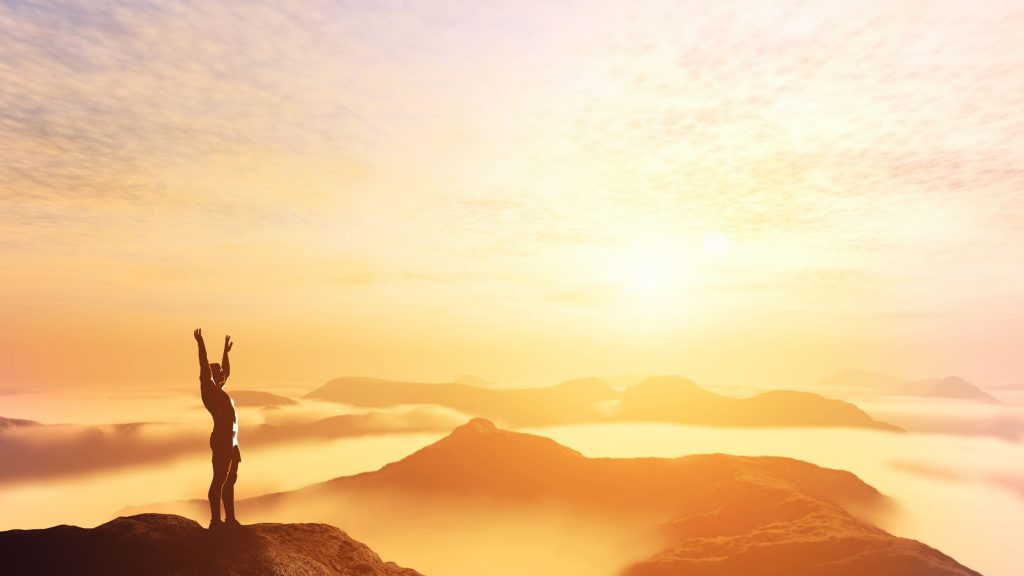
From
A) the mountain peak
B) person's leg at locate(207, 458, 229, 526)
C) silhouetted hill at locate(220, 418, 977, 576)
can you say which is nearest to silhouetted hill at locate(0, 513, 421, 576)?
person's leg at locate(207, 458, 229, 526)

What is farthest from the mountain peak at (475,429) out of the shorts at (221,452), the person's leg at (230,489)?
the shorts at (221,452)

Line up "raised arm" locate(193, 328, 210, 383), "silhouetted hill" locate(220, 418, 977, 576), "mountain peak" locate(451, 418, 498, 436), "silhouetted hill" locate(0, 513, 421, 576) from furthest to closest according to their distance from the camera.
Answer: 1. "mountain peak" locate(451, 418, 498, 436)
2. "silhouetted hill" locate(220, 418, 977, 576)
3. "raised arm" locate(193, 328, 210, 383)
4. "silhouetted hill" locate(0, 513, 421, 576)

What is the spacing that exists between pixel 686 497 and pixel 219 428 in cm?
11628

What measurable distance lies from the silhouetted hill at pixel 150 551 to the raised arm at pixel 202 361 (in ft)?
14.5

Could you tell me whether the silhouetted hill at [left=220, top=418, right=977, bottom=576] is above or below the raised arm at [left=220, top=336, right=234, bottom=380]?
below

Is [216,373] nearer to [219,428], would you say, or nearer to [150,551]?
[219,428]

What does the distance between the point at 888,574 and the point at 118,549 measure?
261 ft

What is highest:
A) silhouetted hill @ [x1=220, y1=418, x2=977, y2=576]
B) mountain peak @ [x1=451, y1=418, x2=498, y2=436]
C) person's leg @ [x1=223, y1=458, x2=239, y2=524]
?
person's leg @ [x1=223, y1=458, x2=239, y2=524]

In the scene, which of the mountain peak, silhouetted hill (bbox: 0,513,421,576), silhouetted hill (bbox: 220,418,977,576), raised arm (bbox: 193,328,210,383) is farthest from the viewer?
the mountain peak

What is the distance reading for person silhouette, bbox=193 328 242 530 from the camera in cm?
1678

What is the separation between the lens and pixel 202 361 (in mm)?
16516

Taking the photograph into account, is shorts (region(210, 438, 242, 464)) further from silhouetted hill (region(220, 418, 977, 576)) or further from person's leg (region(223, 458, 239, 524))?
silhouetted hill (region(220, 418, 977, 576))

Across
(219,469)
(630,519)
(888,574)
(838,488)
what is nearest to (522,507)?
(630,519)

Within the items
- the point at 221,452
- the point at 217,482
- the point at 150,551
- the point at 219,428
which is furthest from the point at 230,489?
the point at 150,551
